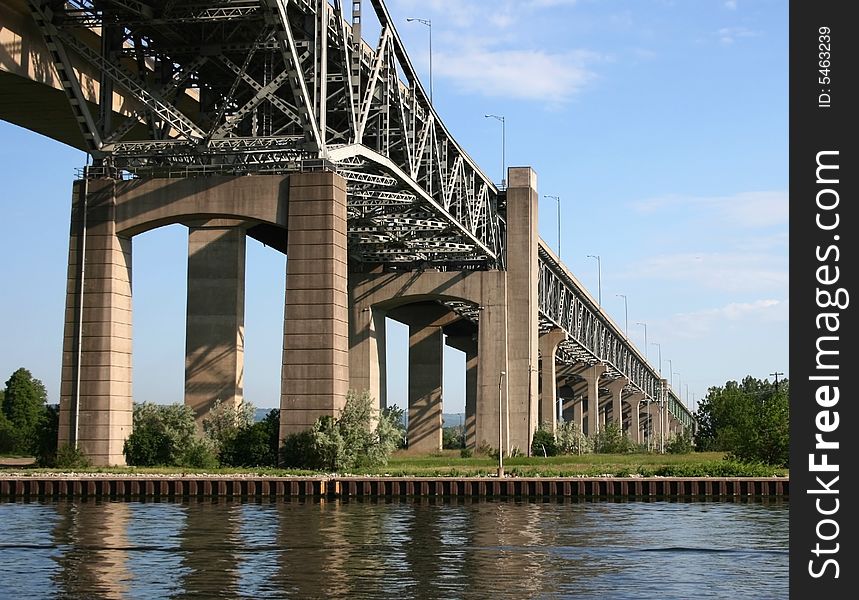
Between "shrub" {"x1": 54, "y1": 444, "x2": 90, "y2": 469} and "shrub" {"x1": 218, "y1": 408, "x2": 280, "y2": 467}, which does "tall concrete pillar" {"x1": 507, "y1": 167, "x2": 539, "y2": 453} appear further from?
"shrub" {"x1": 54, "y1": 444, "x2": 90, "y2": 469}

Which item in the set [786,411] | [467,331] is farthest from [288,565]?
[467,331]

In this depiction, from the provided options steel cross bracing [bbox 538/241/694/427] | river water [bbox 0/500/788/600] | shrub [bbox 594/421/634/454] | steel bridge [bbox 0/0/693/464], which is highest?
steel bridge [bbox 0/0/693/464]

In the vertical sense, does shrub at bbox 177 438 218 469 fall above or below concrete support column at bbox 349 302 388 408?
below

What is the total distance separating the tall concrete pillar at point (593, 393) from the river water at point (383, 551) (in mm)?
106460

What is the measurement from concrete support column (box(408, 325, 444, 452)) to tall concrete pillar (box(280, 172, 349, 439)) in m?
55.6

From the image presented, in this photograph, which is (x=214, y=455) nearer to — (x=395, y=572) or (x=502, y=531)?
(x=502, y=531)

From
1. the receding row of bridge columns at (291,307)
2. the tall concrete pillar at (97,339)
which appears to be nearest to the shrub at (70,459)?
the tall concrete pillar at (97,339)

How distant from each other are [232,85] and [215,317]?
14.3m

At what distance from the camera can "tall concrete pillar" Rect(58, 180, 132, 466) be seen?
61.0 m

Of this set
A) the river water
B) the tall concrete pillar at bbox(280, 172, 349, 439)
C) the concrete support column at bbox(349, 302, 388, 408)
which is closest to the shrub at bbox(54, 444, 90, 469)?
the river water

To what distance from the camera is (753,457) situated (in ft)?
261

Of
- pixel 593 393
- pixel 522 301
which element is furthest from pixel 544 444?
pixel 593 393

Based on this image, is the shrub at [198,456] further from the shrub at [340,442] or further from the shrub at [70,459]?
the shrub at [340,442]

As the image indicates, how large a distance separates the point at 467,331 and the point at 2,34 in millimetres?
88139
